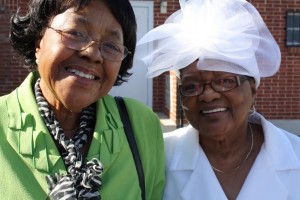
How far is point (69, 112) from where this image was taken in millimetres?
2426

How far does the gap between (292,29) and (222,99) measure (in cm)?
697

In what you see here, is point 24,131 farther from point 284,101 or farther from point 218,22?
point 284,101

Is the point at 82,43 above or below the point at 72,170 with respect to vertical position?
above

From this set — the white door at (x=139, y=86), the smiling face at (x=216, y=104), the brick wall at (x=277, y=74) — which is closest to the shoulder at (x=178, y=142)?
the smiling face at (x=216, y=104)

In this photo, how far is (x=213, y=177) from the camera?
2781 millimetres

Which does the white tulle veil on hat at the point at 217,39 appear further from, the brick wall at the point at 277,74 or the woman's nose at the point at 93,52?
the brick wall at the point at 277,74

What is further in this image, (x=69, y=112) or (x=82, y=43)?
(x=69, y=112)

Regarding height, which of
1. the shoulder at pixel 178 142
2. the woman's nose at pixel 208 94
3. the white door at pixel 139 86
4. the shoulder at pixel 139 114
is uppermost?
the woman's nose at pixel 208 94

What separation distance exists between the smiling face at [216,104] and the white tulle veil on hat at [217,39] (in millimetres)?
56

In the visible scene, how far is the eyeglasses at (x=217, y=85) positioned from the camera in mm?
2652

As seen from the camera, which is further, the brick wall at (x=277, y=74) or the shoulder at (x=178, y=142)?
the brick wall at (x=277, y=74)

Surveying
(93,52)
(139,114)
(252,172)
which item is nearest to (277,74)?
(252,172)

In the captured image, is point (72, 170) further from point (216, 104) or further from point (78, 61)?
point (216, 104)

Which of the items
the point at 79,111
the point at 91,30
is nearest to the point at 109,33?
the point at 91,30
